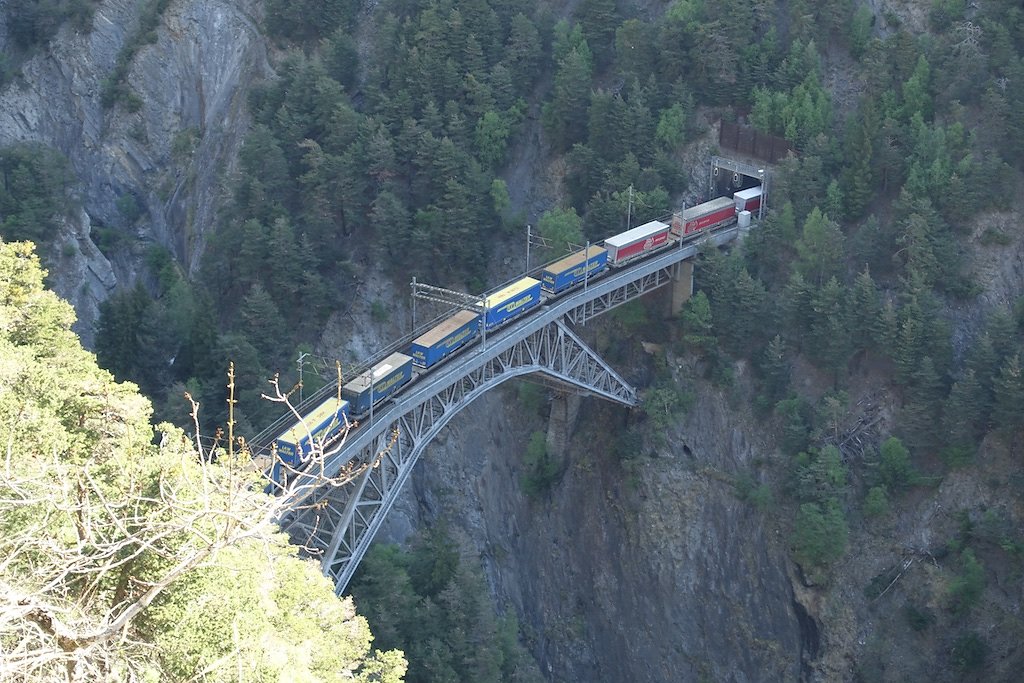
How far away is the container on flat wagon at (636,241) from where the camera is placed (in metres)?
60.9

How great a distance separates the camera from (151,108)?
8481 centimetres

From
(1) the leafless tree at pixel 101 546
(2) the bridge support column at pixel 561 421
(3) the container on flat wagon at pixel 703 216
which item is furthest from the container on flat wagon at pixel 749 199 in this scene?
(1) the leafless tree at pixel 101 546

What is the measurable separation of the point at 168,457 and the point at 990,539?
3860cm

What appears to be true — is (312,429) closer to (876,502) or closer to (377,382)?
(377,382)

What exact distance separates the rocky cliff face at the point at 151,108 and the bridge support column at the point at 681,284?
32.7 meters

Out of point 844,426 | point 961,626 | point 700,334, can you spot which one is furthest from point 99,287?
point 961,626

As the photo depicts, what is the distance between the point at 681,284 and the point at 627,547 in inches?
516

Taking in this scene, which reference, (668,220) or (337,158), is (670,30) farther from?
(337,158)

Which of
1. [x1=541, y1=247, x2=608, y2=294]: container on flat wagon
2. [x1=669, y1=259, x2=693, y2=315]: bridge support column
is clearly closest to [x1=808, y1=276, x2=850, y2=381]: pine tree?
[x1=669, y1=259, x2=693, y2=315]: bridge support column

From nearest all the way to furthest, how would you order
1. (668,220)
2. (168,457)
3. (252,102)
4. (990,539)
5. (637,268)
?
(168,457)
(990,539)
(637,268)
(668,220)
(252,102)

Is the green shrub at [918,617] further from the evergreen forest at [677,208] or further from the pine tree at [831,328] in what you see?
the pine tree at [831,328]

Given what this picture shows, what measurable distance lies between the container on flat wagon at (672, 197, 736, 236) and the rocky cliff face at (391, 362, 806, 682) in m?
8.29

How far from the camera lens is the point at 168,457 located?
3241 centimetres

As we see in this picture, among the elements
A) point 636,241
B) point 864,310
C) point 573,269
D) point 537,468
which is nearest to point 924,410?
point 864,310
